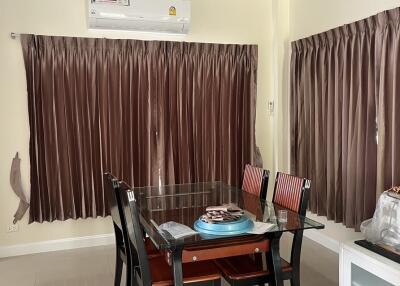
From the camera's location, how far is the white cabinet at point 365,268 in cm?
212

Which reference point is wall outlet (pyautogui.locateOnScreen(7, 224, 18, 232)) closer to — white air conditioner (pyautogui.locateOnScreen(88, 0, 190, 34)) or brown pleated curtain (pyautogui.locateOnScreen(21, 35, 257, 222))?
brown pleated curtain (pyautogui.locateOnScreen(21, 35, 257, 222))

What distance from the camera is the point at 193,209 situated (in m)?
2.70

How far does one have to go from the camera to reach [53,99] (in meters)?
3.78

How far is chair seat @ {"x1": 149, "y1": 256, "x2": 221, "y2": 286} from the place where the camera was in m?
2.17

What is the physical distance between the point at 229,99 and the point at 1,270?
9.11ft

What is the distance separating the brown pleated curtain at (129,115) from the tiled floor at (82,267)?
0.39 m

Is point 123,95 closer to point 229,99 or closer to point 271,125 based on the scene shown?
point 229,99

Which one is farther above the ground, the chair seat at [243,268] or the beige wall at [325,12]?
the beige wall at [325,12]

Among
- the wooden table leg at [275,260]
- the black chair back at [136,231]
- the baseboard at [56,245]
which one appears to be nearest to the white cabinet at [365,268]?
the wooden table leg at [275,260]

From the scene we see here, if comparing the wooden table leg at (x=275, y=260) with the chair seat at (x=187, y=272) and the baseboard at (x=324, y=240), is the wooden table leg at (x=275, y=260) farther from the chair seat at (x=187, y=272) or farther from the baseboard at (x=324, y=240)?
the baseboard at (x=324, y=240)

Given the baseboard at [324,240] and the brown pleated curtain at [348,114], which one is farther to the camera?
the baseboard at [324,240]

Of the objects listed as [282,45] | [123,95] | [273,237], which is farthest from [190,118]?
[273,237]

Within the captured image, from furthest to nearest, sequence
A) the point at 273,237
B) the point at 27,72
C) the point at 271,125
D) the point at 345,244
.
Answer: the point at 271,125 < the point at 27,72 < the point at 345,244 < the point at 273,237

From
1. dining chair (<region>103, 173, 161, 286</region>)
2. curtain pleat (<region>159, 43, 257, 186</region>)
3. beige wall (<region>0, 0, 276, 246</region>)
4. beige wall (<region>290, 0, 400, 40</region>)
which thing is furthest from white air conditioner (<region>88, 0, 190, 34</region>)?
dining chair (<region>103, 173, 161, 286</region>)
